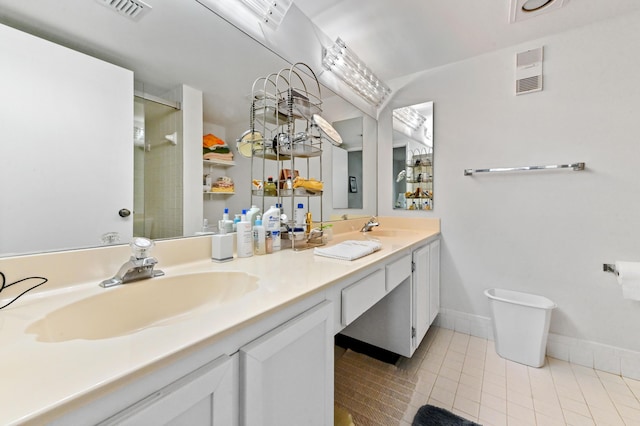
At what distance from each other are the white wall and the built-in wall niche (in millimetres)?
619

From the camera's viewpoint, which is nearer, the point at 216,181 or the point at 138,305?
the point at 138,305

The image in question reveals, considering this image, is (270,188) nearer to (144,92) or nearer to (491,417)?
(144,92)

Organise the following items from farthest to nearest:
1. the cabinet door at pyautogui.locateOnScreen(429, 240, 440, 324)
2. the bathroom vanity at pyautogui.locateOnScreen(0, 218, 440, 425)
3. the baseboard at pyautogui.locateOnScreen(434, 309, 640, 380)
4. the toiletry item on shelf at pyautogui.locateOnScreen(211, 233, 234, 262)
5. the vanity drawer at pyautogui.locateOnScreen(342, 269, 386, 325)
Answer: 1. the cabinet door at pyautogui.locateOnScreen(429, 240, 440, 324)
2. the baseboard at pyautogui.locateOnScreen(434, 309, 640, 380)
3. the toiletry item on shelf at pyautogui.locateOnScreen(211, 233, 234, 262)
4. the vanity drawer at pyautogui.locateOnScreen(342, 269, 386, 325)
5. the bathroom vanity at pyautogui.locateOnScreen(0, 218, 440, 425)

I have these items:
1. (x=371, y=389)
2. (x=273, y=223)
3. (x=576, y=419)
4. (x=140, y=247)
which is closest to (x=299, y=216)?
(x=273, y=223)

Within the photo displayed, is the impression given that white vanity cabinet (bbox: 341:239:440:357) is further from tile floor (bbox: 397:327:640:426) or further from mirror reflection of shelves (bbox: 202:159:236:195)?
mirror reflection of shelves (bbox: 202:159:236:195)

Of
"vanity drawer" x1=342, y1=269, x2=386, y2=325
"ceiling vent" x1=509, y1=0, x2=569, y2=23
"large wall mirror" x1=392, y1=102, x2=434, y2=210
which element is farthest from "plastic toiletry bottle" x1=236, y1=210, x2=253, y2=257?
"ceiling vent" x1=509, y1=0, x2=569, y2=23

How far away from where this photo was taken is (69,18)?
769 millimetres

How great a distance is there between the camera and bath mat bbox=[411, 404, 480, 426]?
3.81 ft

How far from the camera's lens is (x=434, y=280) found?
196 cm

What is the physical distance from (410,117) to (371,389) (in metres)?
2.05

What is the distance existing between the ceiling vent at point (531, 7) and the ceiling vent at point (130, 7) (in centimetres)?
178

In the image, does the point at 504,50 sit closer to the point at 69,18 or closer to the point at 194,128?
the point at 194,128

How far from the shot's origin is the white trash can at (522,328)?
1563 mm

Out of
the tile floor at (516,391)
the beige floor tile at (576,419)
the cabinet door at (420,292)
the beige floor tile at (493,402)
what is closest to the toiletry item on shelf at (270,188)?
the cabinet door at (420,292)
